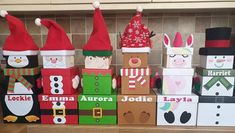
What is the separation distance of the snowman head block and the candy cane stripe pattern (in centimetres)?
11

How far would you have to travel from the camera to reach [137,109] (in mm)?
771

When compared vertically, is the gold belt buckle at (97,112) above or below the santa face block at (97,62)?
below

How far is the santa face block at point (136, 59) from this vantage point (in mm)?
760

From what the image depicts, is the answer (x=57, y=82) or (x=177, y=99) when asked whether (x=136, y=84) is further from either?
(x=57, y=82)

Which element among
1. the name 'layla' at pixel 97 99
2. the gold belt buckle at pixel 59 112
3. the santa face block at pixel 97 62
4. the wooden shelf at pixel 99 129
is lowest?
the wooden shelf at pixel 99 129

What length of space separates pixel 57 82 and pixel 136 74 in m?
0.36

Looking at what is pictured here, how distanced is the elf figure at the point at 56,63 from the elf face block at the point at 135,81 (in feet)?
0.78

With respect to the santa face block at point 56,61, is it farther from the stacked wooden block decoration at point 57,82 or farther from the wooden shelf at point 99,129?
the wooden shelf at point 99,129

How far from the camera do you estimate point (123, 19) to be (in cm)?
102

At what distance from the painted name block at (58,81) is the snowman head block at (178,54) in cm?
44

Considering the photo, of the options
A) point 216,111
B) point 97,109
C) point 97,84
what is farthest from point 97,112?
point 216,111

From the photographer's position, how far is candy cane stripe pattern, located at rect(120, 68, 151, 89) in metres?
0.76

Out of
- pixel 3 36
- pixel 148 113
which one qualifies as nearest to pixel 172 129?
pixel 148 113

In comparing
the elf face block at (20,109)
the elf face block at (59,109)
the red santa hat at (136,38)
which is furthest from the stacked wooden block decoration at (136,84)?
the elf face block at (20,109)
